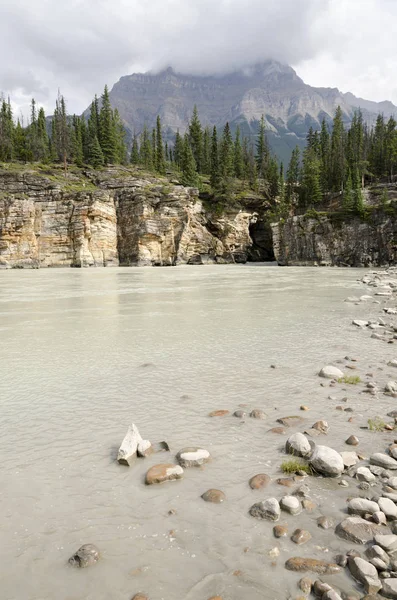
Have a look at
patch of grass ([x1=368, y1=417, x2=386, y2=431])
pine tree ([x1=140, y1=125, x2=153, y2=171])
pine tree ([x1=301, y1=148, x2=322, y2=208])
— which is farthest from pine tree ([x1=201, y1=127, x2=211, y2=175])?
patch of grass ([x1=368, y1=417, x2=386, y2=431])

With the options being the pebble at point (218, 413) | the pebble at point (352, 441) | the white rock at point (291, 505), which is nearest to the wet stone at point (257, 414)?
the pebble at point (218, 413)

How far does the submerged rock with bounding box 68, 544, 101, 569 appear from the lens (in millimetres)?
2951

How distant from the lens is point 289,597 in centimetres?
262

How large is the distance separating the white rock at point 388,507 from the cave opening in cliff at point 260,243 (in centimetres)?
8758

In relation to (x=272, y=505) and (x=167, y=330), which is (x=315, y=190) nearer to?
(x=167, y=330)

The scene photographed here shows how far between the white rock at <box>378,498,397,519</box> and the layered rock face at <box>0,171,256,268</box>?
68.3 metres

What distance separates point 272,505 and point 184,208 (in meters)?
73.0

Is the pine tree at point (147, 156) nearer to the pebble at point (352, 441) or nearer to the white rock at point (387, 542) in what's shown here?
the pebble at point (352, 441)

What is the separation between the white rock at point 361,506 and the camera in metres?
3.44

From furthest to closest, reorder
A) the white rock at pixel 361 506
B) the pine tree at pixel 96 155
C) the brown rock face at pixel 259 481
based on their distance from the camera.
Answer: the pine tree at pixel 96 155, the brown rock face at pixel 259 481, the white rock at pixel 361 506

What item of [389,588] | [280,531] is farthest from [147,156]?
[389,588]

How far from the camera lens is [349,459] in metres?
4.35

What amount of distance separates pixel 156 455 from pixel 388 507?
2.65 metres

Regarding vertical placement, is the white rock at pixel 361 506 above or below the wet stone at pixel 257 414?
above
